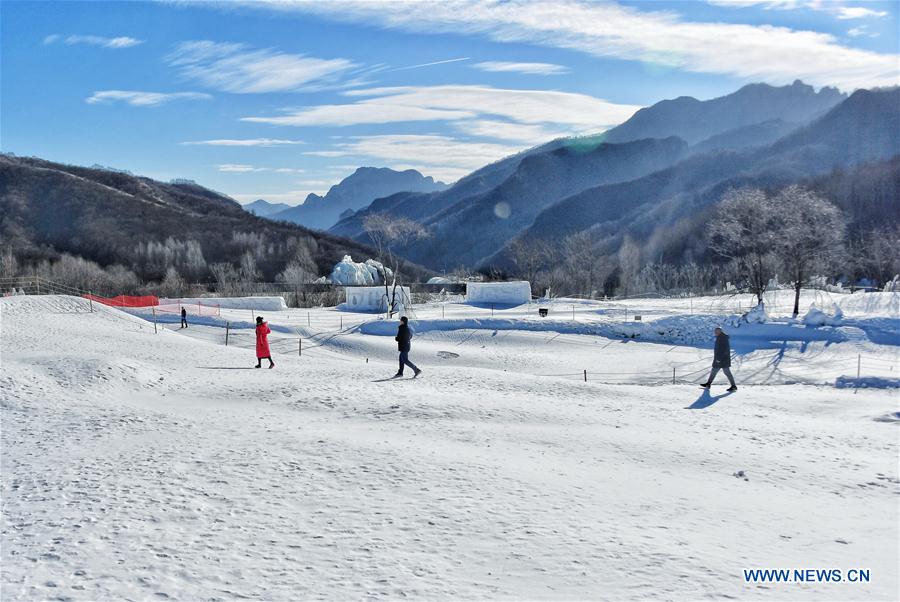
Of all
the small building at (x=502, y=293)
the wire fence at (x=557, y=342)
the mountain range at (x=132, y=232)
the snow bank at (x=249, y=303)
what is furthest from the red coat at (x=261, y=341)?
the mountain range at (x=132, y=232)

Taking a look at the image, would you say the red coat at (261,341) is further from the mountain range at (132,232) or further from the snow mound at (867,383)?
the mountain range at (132,232)

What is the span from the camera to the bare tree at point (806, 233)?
35.2 metres

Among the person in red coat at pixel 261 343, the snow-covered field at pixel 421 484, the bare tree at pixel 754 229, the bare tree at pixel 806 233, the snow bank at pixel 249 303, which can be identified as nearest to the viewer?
the snow-covered field at pixel 421 484

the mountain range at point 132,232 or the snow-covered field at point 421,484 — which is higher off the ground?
the mountain range at point 132,232

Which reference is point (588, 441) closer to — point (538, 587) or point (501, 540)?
point (501, 540)

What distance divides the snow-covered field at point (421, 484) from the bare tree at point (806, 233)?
19.6m

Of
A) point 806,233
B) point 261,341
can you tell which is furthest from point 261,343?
point 806,233

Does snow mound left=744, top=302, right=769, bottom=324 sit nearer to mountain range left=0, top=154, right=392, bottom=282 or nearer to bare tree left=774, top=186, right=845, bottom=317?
bare tree left=774, top=186, right=845, bottom=317

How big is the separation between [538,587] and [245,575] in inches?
98.0

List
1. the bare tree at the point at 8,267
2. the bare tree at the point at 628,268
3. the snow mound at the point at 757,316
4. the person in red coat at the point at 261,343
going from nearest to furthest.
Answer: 1. the person in red coat at the point at 261,343
2. the snow mound at the point at 757,316
3. the bare tree at the point at 8,267
4. the bare tree at the point at 628,268

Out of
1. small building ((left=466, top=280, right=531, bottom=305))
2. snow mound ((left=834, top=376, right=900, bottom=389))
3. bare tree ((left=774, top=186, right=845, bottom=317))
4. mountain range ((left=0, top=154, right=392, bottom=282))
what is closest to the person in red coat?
snow mound ((left=834, top=376, right=900, bottom=389))

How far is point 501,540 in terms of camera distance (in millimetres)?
6094

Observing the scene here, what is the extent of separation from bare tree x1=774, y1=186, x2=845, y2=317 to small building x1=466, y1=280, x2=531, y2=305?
1640cm

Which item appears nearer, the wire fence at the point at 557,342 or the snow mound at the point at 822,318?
the wire fence at the point at 557,342
